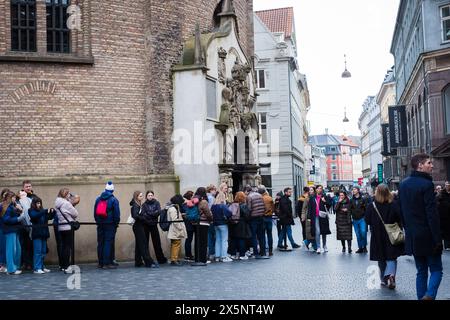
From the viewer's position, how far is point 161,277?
1277 centimetres

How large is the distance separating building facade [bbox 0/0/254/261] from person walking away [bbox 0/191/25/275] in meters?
2.23

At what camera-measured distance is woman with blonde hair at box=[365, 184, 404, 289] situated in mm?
10977

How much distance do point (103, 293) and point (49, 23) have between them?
9.29 metres

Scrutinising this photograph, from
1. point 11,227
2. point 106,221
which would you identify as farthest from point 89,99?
point 11,227

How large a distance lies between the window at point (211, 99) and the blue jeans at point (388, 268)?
9.04 metres

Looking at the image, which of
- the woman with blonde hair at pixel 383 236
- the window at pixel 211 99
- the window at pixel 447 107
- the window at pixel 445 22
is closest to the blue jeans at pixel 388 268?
the woman with blonde hair at pixel 383 236

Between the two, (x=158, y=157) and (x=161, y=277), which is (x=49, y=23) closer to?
(x=158, y=157)

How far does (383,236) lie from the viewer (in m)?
11.2

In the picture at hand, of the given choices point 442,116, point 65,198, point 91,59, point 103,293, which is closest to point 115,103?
point 91,59

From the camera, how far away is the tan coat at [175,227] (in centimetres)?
1534

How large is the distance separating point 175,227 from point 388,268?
236 inches

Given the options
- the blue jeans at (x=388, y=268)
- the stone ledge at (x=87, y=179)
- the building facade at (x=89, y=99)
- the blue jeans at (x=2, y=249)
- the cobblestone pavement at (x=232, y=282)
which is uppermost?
the building facade at (x=89, y=99)

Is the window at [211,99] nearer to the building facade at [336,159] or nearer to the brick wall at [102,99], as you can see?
the brick wall at [102,99]

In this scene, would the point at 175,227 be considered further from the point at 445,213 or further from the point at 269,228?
the point at 445,213
